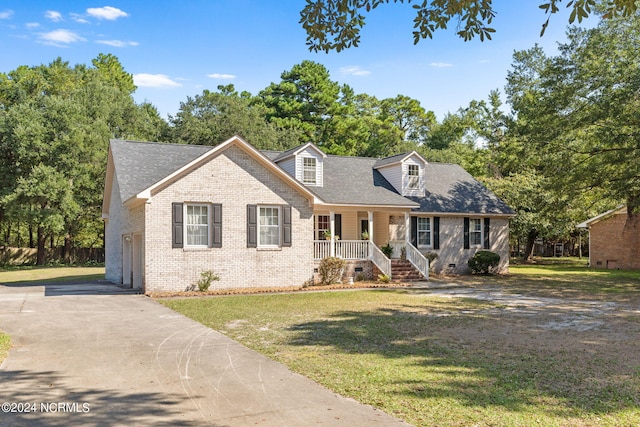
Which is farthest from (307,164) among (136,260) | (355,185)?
(136,260)

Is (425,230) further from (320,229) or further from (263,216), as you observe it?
(263,216)

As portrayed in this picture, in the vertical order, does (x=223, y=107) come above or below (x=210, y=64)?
above

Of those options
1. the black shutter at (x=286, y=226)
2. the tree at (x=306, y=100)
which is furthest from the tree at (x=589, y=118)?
the tree at (x=306, y=100)

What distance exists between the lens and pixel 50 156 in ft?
119

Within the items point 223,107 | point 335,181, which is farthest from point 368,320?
point 223,107

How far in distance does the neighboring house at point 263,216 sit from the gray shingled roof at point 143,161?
42mm

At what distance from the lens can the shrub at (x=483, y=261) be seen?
2762cm

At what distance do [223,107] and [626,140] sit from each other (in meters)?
32.0

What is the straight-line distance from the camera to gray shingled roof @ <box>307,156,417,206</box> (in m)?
24.1

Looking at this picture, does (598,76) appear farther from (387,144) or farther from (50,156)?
(387,144)

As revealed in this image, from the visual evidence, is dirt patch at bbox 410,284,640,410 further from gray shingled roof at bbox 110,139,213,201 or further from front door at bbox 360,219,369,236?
gray shingled roof at bbox 110,139,213,201

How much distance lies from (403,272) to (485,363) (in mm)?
16186

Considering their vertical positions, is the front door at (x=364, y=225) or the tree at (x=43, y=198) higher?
the tree at (x=43, y=198)

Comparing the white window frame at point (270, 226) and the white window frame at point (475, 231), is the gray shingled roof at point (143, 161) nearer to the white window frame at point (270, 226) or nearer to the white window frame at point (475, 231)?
the white window frame at point (270, 226)
